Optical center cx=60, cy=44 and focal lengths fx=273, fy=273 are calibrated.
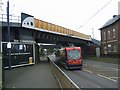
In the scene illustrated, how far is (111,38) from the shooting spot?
205 feet

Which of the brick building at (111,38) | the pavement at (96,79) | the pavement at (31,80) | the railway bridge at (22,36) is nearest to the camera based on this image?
the pavement at (96,79)

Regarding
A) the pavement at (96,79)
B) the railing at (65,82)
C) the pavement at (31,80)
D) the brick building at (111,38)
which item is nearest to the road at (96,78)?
the pavement at (96,79)

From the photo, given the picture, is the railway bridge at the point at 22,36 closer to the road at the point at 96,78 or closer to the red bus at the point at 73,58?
the red bus at the point at 73,58

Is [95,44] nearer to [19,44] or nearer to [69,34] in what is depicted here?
[69,34]

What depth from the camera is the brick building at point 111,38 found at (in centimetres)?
5744

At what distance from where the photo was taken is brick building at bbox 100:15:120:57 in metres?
57.4

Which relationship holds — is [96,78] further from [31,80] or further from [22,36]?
[22,36]

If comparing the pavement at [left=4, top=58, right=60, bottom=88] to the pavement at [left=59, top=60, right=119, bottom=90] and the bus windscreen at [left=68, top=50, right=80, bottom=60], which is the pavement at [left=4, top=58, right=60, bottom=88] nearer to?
the pavement at [left=59, top=60, right=119, bottom=90]

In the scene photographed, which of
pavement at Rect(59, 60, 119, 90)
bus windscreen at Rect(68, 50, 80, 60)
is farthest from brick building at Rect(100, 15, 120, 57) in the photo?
pavement at Rect(59, 60, 119, 90)

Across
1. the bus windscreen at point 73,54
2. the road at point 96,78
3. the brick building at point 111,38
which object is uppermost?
the brick building at point 111,38

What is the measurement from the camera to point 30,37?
39812 mm

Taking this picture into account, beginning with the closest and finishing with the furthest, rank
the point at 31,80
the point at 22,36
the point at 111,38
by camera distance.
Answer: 1. the point at 31,80
2. the point at 22,36
3. the point at 111,38

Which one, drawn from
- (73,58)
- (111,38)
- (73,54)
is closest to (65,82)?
(73,58)

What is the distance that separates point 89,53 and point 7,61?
171 ft
